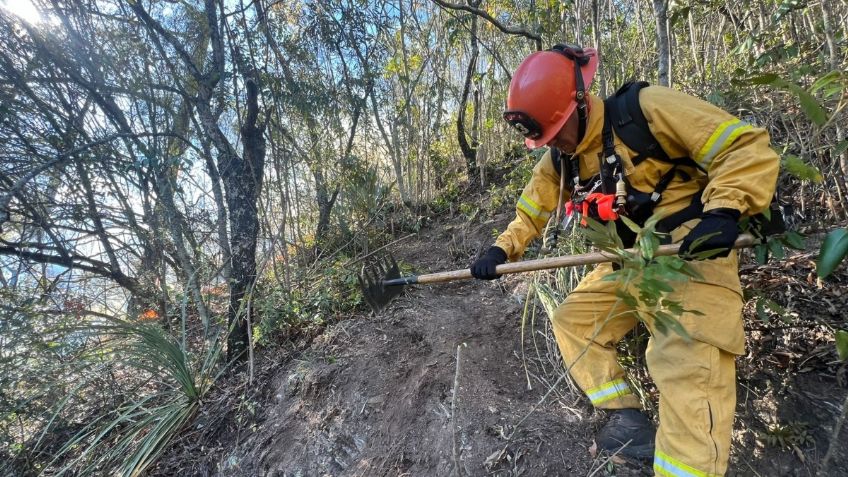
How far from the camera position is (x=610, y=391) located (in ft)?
6.09

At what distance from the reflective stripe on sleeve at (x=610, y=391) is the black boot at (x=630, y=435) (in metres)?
0.08

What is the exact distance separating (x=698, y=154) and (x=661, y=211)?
0.50 m

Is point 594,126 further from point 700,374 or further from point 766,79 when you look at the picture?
point 700,374

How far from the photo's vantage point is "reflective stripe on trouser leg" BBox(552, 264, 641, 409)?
1.86 metres

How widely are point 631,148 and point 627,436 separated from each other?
4.22ft

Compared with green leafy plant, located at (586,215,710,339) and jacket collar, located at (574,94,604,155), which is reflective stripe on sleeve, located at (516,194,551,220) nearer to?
jacket collar, located at (574,94,604,155)

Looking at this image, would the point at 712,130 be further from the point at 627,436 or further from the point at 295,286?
the point at 295,286

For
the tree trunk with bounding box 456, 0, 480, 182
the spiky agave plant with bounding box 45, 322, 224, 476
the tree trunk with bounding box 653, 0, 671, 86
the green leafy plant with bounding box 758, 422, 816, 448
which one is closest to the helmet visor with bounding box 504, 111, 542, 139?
the tree trunk with bounding box 653, 0, 671, 86

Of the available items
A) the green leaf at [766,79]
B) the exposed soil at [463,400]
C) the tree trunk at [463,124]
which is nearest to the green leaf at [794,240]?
the green leaf at [766,79]

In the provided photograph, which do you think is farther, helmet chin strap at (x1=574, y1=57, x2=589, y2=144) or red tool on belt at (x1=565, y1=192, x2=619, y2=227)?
helmet chin strap at (x1=574, y1=57, x2=589, y2=144)

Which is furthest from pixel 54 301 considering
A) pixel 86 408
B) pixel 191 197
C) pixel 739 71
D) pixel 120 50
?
pixel 739 71

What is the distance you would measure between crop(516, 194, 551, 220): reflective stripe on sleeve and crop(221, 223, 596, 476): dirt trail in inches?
35.8

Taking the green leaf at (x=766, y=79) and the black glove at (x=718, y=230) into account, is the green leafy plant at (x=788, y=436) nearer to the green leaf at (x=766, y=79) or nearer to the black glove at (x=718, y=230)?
the black glove at (x=718, y=230)

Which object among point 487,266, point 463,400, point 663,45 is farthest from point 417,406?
point 663,45
